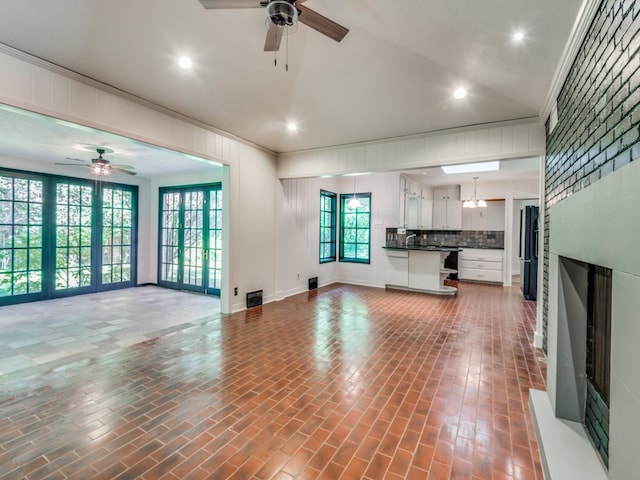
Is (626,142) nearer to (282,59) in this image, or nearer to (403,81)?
(403,81)

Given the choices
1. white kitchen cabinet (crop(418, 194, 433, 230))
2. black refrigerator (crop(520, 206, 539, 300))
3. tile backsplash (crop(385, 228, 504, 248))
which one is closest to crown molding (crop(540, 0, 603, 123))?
black refrigerator (crop(520, 206, 539, 300))

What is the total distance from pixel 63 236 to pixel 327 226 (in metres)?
5.73

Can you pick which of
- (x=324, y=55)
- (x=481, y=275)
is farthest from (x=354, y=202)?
(x=324, y=55)

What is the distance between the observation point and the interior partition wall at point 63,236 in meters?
5.49

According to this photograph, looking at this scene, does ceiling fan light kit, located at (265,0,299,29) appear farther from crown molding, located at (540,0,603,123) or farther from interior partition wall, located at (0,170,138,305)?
interior partition wall, located at (0,170,138,305)

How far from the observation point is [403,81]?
10.7ft

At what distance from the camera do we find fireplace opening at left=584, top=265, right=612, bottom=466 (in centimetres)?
172

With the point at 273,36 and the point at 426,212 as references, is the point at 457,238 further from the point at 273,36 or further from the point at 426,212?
the point at 273,36

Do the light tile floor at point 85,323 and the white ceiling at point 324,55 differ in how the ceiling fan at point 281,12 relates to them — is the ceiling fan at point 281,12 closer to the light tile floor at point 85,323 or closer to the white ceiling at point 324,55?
the white ceiling at point 324,55

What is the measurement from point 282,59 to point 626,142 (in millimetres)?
2783

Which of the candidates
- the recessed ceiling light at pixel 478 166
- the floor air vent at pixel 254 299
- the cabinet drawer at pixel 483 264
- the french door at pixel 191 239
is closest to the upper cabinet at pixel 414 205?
the cabinet drawer at pixel 483 264

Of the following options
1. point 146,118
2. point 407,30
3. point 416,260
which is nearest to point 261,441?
point 407,30

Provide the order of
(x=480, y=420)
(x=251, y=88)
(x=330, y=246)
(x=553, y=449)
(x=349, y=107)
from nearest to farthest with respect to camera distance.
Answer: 1. (x=553, y=449)
2. (x=480, y=420)
3. (x=251, y=88)
4. (x=349, y=107)
5. (x=330, y=246)

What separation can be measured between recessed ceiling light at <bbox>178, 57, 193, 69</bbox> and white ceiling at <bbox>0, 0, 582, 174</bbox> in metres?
0.06
